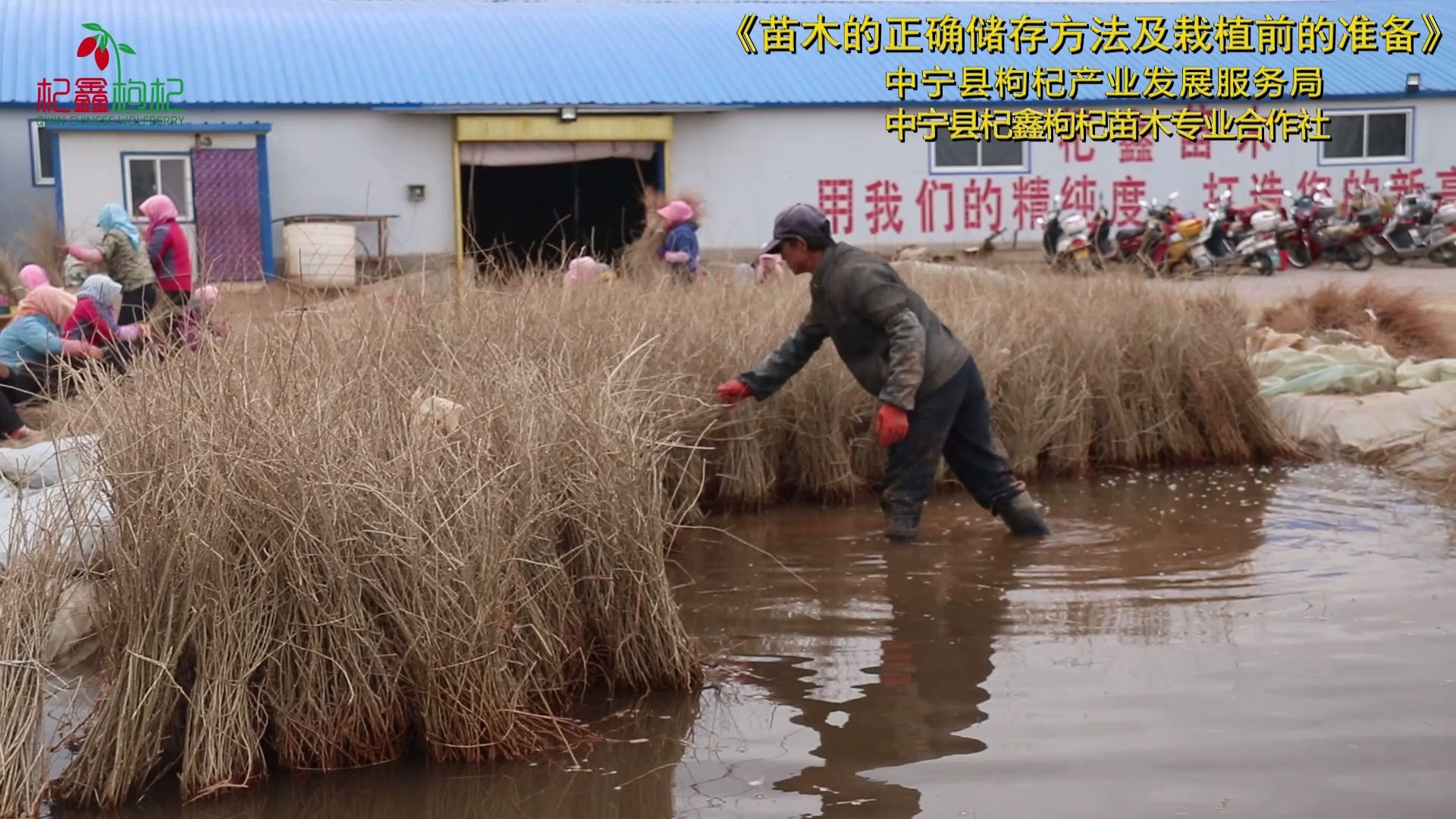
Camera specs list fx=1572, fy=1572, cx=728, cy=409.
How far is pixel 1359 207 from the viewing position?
2064 centimetres

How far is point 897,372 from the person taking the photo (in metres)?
6.21

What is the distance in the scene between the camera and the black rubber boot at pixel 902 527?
666cm

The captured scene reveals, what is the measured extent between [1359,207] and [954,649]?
17.4m

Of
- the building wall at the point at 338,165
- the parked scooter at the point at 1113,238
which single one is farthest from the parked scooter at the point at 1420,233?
the building wall at the point at 338,165

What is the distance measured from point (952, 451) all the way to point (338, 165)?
46.4 feet

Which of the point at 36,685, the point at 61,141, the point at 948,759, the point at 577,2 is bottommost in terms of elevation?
the point at 948,759

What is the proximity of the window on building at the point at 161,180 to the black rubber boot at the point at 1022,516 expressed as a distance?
541 inches

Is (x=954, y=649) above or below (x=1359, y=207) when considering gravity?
below

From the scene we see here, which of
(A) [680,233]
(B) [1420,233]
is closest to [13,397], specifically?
(A) [680,233]

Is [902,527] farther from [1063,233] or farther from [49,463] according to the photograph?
[1063,233]

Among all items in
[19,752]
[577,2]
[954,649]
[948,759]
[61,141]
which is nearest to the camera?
[19,752]

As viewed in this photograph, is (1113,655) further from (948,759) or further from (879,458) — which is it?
(879,458)

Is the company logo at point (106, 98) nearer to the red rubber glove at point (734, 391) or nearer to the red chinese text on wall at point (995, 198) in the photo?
the red chinese text on wall at point (995, 198)

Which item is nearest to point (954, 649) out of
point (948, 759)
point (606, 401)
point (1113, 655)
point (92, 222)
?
point (1113, 655)
